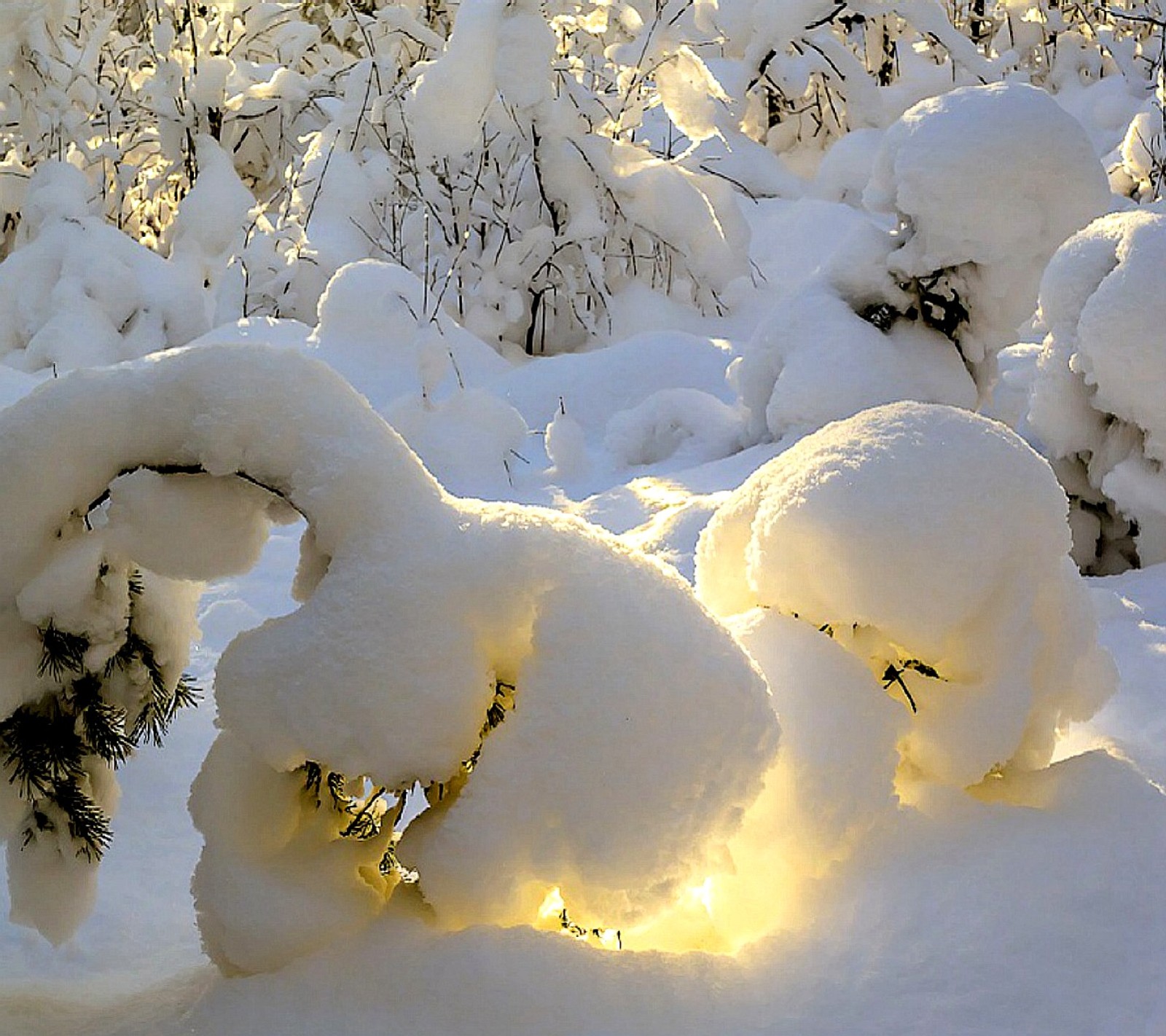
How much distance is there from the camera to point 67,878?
166 centimetres

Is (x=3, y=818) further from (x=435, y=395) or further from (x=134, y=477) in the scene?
(x=435, y=395)

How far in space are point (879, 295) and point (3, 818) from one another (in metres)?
3.37

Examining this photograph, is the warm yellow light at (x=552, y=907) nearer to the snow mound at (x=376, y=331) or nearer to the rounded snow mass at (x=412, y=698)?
the rounded snow mass at (x=412, y=698)

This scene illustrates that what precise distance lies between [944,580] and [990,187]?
94.3 inches

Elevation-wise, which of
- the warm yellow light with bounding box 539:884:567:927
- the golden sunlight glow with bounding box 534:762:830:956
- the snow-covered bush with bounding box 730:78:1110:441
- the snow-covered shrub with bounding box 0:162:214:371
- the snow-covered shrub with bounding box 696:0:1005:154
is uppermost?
the golden sunlight glow with bounding box 534:762:830:956

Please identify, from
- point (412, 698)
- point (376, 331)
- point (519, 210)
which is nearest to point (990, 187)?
point (376, 331)

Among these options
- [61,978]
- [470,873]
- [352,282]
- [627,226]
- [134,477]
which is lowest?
[627,226]

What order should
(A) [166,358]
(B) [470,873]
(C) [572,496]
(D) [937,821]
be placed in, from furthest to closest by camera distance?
(C) [572,496] → (D) [937,821] → (A) [166,358] → (B) [470,873]

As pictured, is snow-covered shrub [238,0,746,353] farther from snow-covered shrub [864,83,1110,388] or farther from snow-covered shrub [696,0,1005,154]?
snow-covered shrub [864,83,1110,388]

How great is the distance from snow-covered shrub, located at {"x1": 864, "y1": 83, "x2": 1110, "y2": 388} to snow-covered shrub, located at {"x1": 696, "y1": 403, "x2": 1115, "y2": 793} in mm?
2147

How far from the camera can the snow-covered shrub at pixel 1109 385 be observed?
3234 mm

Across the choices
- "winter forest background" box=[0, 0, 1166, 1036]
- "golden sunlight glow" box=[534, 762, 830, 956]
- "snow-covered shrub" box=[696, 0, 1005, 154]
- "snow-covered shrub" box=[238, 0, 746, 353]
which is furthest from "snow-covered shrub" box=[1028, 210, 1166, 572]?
"snow-covered shrub" box=[696, 0, 1005, 154]

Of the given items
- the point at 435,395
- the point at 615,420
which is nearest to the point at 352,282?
the point at 435,395

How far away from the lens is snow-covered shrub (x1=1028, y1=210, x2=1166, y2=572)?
3.23m
